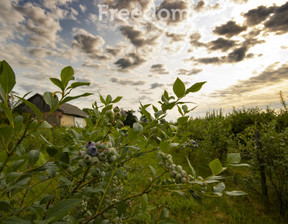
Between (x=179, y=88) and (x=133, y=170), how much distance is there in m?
4.15

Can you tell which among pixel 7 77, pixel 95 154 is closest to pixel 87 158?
pixel 95 154

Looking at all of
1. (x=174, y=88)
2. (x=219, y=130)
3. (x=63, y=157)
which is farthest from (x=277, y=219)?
(x=63, y=157)

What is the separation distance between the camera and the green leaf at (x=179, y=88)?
913 millimetres

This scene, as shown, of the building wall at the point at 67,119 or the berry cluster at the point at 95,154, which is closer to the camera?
the berry cluster at the point at 95,154

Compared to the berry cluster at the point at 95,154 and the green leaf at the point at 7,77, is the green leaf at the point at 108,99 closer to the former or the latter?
the berry cluster at the point at 95,154

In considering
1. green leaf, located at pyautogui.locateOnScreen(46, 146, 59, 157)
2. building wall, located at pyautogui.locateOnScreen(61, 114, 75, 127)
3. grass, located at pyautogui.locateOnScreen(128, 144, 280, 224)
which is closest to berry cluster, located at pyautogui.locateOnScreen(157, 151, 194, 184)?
green leaf, located at pyautogui.locateOnScreen(46, 146, 59, 157)

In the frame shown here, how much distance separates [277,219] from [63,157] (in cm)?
395

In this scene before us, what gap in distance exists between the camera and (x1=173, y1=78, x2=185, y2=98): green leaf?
0.91 metres

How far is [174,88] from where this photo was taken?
0.93 metres

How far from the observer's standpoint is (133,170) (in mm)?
4738

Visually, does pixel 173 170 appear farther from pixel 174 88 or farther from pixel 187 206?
pixel 187 206

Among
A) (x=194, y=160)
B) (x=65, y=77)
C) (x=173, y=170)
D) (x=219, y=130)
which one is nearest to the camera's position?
(x=65, y=77)

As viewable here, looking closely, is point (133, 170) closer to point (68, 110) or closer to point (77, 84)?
point (77, 84)

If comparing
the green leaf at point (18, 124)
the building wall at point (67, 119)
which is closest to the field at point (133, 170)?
the green leaf at point (18, 124)
